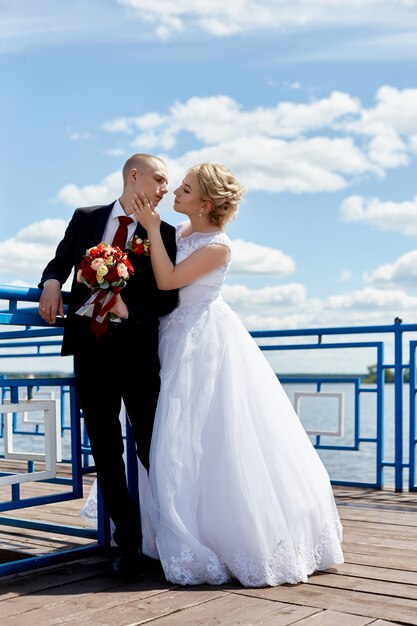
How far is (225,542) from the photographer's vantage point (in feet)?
8.50

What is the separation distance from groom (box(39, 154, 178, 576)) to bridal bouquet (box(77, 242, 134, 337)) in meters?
0.09

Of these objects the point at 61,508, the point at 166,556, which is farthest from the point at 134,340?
the point at 61,508

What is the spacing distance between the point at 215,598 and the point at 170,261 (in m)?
1.09

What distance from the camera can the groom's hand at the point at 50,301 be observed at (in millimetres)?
2699

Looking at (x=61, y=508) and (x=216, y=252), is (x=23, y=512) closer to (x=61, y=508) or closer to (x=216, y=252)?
(x=61, y=508)

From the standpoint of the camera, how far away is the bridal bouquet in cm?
251

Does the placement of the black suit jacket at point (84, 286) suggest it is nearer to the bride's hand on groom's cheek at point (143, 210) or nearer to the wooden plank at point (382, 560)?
the bride's hand on groom's cheek at point (143, 210)

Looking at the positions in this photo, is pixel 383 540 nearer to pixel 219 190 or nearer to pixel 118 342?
pixel 118 342

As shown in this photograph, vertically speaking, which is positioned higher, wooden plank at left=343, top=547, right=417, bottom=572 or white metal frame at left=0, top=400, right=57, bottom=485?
white metal frame at left=0, top=400, right=57, bottom=485

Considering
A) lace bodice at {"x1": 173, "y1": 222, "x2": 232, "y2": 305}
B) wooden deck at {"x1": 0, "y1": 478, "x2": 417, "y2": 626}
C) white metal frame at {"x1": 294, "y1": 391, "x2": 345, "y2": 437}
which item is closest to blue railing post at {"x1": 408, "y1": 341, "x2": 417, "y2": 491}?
white metal frame at {"x1": 294, "y1": 391, "x2": 345, "y2": 437}

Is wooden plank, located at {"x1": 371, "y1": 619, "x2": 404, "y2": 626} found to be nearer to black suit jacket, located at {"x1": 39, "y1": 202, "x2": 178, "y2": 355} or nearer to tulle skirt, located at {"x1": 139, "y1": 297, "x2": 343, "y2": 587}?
tulle skirt, located at {"x1": 139, "y1": 297, "x2": 343, "y2": 587}

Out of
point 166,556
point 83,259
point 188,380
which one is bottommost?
point 166,556

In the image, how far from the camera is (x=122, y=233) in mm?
2756

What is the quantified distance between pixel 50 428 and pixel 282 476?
0.86 meters
